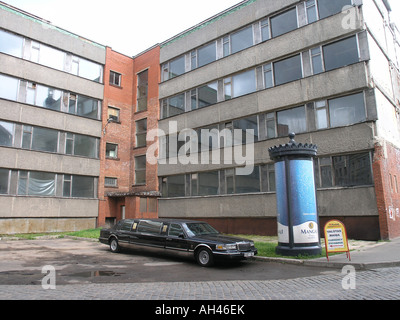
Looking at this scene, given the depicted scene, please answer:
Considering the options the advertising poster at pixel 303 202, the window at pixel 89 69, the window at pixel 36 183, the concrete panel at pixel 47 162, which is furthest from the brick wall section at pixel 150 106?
the advertising poster at pixel 303 202

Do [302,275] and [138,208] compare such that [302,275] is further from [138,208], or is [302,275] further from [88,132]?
[88,132]

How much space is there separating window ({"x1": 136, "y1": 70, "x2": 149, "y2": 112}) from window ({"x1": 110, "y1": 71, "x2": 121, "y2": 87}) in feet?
5.80

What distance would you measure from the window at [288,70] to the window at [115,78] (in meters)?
14.8

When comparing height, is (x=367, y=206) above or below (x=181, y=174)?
below

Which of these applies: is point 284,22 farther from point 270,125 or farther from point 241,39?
point 270,125

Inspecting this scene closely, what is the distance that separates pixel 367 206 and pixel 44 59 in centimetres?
2349

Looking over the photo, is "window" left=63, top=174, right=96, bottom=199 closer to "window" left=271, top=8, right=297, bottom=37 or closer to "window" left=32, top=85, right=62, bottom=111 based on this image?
"window" left=32, top=85, right=62, bottom=111

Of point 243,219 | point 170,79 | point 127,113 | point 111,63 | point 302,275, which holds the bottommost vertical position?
point 302,275

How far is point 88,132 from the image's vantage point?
25.9 meters

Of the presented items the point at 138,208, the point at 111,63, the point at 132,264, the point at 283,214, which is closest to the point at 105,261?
the point at 132,264

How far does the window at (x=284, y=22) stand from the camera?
1931 cm

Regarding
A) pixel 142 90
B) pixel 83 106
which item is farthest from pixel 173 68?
pixel 83 106

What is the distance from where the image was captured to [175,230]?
11.1m

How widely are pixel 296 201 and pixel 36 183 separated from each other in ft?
62.0
